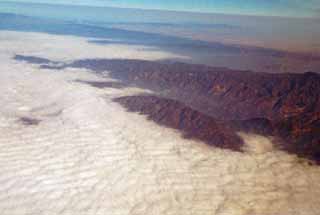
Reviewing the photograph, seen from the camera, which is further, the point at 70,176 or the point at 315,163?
the point at 315,163

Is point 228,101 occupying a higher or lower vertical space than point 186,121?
higher

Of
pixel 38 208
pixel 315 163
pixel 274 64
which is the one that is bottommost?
pixel 38 208

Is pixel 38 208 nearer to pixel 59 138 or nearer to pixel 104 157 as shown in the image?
pixel 104 157

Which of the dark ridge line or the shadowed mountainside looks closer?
the dark ridge line

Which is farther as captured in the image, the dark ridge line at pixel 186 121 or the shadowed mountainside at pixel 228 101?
the shadowed mountainside at pixel 228 101

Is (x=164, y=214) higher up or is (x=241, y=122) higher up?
(x=241, y=122)

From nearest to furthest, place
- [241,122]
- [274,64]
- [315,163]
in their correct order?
[315,163], [241,122], [274,64]

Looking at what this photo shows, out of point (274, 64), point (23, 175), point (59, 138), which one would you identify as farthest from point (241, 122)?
point (274, 64)

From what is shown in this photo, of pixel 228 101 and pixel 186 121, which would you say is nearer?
pixel 186 121
